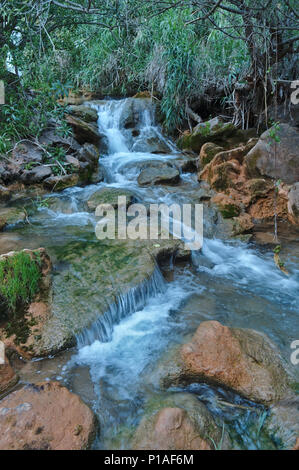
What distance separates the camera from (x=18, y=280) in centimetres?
266

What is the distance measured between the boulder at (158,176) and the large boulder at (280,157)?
159 cm

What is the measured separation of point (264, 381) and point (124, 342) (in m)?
1.20

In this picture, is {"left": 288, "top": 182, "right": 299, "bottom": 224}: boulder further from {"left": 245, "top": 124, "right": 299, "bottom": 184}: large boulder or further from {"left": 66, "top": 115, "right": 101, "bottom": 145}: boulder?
{"left": 66, "top": 115, "right": 101, "bottom": 145}: boulder

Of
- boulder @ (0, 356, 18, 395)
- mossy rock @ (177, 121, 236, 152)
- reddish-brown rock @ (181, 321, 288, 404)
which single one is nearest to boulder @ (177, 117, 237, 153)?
mossy rock @ (177, 121, 236, 152)

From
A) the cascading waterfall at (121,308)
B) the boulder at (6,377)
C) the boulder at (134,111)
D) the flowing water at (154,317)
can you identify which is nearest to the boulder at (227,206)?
the flowing water at (154,317)

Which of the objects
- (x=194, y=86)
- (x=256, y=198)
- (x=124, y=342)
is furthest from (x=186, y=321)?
(x=194, y=86)

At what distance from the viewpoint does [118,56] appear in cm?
1023

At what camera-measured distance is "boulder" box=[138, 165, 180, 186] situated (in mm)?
6539

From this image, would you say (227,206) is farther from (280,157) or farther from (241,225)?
(280,157)

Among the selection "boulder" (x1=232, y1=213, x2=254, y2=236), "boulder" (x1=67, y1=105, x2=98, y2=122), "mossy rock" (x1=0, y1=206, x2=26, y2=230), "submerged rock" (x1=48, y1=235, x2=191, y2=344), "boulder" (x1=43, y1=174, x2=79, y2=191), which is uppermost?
"boulder" (x1=67, y1=105, x2=98, y2=122)

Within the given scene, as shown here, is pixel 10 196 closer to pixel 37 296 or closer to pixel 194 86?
pixel 37 296

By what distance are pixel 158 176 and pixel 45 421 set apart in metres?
5.42

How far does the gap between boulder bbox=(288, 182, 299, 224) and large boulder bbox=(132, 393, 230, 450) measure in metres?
3.97

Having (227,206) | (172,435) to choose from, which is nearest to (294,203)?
(227,206)
